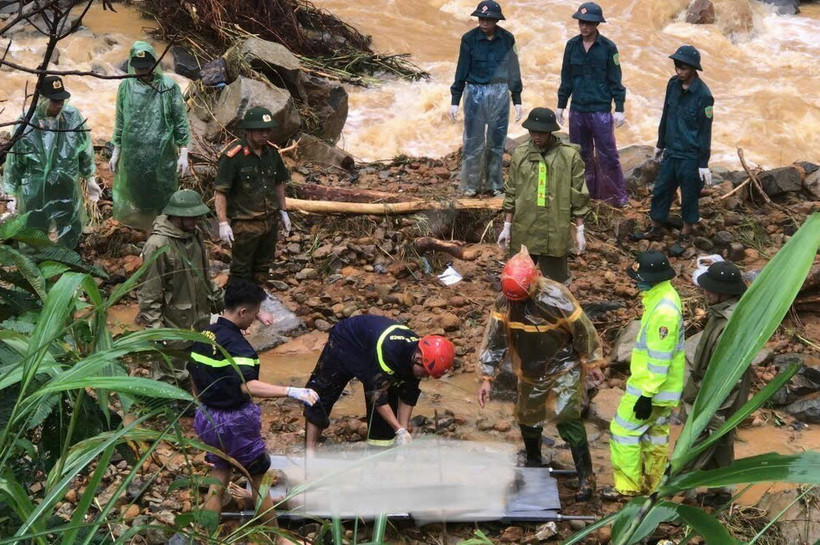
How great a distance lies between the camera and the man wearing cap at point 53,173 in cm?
711

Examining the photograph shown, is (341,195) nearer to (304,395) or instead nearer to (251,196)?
(251,196)

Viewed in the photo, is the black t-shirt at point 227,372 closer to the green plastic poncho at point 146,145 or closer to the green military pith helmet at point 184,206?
the green military pith helmet at point 184,206

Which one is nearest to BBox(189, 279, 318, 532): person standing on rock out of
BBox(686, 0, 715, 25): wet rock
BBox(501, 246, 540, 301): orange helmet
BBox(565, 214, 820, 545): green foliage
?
BBox(501, 246, 540, 301): orange helmet

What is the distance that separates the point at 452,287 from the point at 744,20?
34.4 ft

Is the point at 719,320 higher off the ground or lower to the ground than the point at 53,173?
higher

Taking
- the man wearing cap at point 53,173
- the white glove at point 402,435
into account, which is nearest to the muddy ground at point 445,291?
the white glove at point 402,435

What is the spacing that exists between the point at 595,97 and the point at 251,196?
3.63 m

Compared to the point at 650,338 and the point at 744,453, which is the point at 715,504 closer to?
the point at 744,453

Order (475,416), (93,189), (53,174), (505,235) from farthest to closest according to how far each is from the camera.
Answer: (93,189)
(53,174)
(505,235)
(475,416)

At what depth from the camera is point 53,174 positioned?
7.41 metres

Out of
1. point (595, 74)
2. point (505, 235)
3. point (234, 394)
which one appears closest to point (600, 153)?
point (595, 74)

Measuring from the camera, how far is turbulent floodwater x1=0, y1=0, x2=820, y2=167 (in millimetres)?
12742

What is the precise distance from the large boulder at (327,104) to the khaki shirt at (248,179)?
4301mm

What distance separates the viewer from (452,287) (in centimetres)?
811
